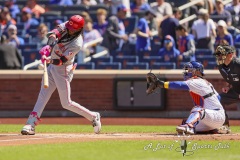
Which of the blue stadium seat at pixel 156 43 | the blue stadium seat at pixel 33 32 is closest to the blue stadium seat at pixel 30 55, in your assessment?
the blue stadium seat at pixel 33 32

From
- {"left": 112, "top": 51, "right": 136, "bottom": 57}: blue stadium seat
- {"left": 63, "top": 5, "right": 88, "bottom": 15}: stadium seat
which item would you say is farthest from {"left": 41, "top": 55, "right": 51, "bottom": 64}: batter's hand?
{"left": 63, "top": 5, "right": 88, "bottom": 15}: stadium seat

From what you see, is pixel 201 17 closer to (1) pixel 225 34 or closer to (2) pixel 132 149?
(1) pixel 225 34

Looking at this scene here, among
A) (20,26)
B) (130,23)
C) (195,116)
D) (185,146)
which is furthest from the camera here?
(20,26)

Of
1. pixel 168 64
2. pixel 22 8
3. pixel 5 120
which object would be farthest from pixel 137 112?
pixel 22 8

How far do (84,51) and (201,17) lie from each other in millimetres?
2973

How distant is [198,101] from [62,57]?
2.13m

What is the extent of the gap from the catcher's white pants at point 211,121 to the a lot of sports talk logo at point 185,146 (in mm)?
793

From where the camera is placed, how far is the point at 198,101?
13234mm

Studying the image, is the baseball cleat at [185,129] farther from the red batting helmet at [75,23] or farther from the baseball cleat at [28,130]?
the baseball cleat at [28,130]

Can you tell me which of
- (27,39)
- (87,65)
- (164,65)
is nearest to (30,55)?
(27,39)

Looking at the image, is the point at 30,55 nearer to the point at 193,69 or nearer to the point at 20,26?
the point at 20,26

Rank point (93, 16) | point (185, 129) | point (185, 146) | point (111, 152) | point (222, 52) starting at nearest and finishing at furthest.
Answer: point (111, 152) < point (185, 146) < point (185, 129) < point (222, 52) < point (93, 16)

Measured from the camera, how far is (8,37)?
21.9 metres

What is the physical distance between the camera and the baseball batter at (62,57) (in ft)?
43.4
